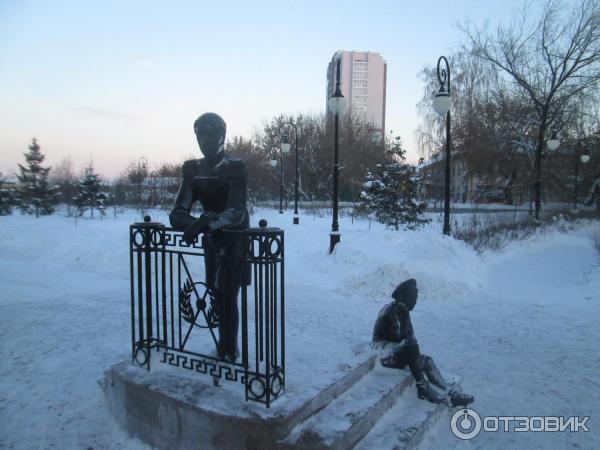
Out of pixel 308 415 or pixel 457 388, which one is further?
pixel 457 388

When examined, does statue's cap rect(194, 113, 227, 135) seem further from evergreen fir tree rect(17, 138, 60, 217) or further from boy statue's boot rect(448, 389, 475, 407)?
evergreen fir tree rect(17, 138, 60, 217)

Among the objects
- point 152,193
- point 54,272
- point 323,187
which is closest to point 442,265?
point 54,272

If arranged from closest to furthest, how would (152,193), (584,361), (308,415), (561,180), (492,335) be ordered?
(308,415)
(584,361)
(492,335)
(152,193)
(561,180)

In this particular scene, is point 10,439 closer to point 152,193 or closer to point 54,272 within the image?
point 54,272

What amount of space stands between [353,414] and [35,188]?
1082 inches

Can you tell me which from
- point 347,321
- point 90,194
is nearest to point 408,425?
point 347,321

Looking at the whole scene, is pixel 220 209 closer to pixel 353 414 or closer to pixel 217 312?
pixel 217 312

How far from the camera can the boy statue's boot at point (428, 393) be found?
4.12m

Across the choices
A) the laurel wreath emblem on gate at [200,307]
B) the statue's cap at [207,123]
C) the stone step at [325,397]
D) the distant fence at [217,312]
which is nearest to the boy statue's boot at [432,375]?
the stone step at [325,397]

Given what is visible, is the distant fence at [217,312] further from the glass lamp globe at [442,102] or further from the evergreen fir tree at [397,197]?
the evergreen fir tree at [397,197]

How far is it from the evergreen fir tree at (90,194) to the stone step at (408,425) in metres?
25.0

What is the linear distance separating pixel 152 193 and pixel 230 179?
80.5 ft

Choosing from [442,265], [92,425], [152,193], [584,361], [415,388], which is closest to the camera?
[92,425]

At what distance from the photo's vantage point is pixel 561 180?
30.8 m
